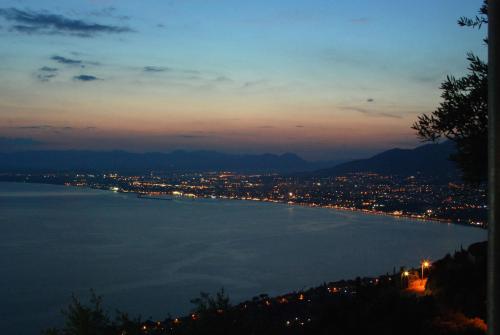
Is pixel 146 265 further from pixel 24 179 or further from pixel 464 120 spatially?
pixel 24 179

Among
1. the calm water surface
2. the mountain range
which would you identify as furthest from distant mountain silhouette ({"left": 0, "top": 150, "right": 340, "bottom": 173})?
the calm water surface

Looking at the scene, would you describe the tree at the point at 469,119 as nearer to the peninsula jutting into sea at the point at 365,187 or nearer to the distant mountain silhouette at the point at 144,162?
the peninsula jutting into sea at the point at 365,187

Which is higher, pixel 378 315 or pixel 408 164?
pixel 408 164

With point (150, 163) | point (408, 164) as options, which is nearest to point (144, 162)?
point (150, 163)

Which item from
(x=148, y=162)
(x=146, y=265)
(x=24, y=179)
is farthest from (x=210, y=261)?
(x=148, y=162)

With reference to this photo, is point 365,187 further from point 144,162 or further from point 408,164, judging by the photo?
point 144,162

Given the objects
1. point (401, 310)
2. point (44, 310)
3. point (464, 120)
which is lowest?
point (44, 310)
